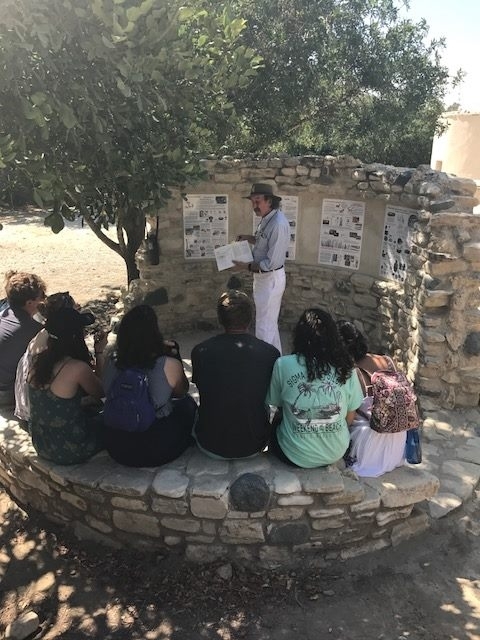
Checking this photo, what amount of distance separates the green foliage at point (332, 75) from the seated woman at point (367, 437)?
17.6ft

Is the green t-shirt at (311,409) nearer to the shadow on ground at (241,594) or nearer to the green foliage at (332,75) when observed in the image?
the shadow on ground at (241,594)

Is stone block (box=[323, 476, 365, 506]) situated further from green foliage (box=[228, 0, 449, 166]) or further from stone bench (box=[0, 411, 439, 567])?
green foliage (box=[228, 0, 449, 166])

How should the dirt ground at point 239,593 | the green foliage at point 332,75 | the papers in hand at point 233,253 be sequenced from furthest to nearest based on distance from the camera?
1. the green foliage at point 332,75
2. the papers in hand at point 233,253
3. the dirt ground at point 239,593

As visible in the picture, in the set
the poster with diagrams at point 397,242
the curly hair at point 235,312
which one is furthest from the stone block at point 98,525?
the poster with diagrams at point 397,242

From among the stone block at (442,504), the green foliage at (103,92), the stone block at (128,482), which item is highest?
the green foliage at (103,92)

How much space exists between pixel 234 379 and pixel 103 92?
2025 mm

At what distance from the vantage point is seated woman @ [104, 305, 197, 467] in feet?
11.0

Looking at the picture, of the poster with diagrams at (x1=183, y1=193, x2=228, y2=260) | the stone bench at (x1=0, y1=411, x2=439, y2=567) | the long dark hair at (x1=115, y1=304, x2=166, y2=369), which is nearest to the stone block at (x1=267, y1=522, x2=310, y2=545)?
the stone bench at (x1=0, y1=411, x2=439, y2=567)

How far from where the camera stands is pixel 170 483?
339cm

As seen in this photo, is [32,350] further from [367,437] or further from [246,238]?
[246,238]

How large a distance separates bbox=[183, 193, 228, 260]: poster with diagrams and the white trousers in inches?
63.4

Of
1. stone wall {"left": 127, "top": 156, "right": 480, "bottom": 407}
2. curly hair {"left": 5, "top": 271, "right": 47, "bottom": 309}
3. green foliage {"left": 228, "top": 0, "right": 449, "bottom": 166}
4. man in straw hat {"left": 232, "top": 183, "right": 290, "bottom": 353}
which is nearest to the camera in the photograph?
curly hair {"left": 5, "top": 271, "right": 47, "bottom": 309}

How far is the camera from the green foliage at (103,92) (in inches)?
112

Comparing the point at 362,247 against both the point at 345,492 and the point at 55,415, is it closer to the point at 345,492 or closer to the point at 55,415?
the point at 345,492
